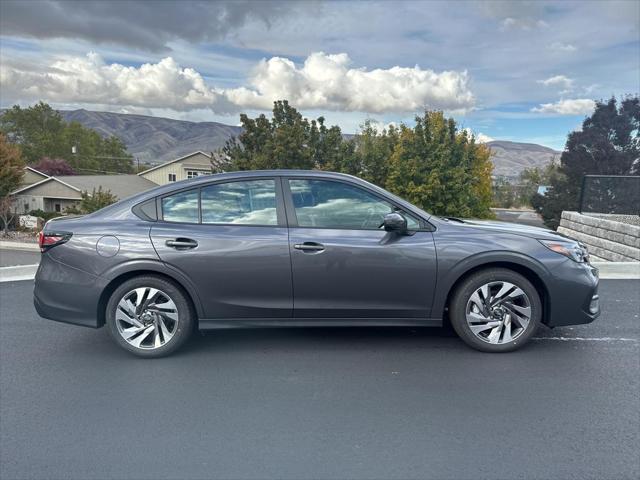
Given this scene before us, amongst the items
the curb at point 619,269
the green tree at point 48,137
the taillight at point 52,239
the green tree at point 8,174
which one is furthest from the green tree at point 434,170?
the green tree at point 48,137

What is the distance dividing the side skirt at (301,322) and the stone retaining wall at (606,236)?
23.2ft

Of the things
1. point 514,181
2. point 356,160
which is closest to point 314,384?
point 356,160

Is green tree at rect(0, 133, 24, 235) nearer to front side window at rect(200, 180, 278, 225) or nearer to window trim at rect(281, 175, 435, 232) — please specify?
front side window at rect(200, 180, 278, 225)

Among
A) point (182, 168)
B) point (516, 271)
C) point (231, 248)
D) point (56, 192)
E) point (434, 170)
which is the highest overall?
point (182, 168)

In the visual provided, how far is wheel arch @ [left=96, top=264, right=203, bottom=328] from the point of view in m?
3.99

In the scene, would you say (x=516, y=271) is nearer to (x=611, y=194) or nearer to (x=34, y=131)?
(x=611, y=194)

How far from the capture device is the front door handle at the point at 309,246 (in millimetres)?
4004

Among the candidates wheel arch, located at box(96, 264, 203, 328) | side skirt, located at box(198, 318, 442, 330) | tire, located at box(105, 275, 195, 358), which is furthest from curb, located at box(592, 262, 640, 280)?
tire, located at box(105, 275, 195, 358)

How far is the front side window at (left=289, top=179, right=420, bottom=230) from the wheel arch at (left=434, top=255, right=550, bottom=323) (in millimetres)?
592

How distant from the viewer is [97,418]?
10.4 feet

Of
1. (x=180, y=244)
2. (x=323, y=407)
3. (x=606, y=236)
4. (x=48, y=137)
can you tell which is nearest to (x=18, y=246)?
(x=180, y=244)

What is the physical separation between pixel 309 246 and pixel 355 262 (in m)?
0.42

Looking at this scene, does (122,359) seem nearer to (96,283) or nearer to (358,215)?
(96,283)

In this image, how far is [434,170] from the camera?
32.5m
